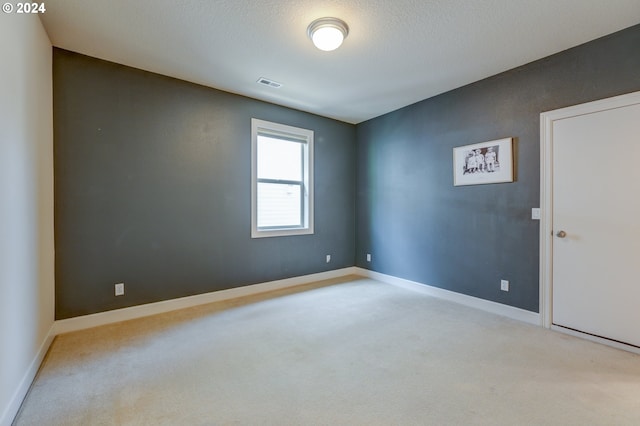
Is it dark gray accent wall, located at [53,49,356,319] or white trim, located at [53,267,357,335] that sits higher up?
dark gray accent wall, located at [53,49,356,319]

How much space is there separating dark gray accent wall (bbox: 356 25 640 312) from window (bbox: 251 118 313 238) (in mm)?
1100

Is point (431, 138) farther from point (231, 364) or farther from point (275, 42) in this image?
point (231, 364)

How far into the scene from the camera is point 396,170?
14.5 feet

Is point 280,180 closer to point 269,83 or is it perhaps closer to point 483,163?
point 269,83

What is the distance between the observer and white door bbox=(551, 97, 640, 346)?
2.43 meters

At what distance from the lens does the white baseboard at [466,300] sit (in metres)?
3.01

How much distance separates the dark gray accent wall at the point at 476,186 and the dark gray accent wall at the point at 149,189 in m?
1.57

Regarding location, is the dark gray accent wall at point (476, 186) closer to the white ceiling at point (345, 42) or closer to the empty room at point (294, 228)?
the empty room at point (294, 228)

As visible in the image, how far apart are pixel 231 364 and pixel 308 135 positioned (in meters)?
3.38

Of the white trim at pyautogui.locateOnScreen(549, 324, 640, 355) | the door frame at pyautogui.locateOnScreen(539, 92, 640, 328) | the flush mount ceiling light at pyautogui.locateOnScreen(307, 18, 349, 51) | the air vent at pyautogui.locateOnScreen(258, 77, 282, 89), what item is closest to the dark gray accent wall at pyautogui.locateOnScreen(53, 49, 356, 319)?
the air vent at pyautogui.locateOnScreen(258, 77, 282, 89)

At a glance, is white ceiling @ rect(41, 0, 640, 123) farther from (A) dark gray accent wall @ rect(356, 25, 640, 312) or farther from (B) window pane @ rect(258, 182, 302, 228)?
(B) window pane @ rect(258, 182, 302, 228)

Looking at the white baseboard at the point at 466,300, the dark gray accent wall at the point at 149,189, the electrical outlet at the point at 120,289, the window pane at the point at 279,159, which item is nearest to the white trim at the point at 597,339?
the white baseboard at the point at 466,300

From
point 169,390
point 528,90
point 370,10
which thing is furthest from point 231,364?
point 528,90

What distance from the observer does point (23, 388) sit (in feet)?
5.87
